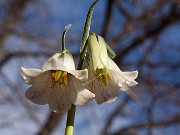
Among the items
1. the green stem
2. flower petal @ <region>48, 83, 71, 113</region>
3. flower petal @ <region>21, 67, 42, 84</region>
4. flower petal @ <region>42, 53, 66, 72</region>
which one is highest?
flower petal @ <region>42, 53, 66, 72</region>

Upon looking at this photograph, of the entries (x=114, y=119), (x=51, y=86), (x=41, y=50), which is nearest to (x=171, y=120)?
(x=114, y=119)

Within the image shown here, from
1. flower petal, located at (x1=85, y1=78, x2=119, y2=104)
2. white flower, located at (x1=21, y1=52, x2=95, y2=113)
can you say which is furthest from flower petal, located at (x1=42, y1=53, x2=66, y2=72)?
flower petal, located at (x1=85, y1=78, x2=119, y2=104)

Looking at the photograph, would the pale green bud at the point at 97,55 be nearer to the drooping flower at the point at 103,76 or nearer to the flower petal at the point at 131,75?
the drooping flower at the point at 103,76

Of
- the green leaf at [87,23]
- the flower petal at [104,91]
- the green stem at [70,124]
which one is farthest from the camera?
the flower petal at [104,91]

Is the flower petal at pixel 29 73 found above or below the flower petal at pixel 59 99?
above

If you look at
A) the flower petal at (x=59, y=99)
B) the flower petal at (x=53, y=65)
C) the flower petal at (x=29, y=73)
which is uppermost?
the flower petal at (x=53, y=65)

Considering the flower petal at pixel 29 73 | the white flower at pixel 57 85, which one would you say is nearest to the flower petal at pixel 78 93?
the white flower at pixel 57 85

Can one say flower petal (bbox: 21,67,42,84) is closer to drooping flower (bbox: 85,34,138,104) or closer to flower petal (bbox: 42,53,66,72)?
flower petal (bbox: 42,53,66,72)
